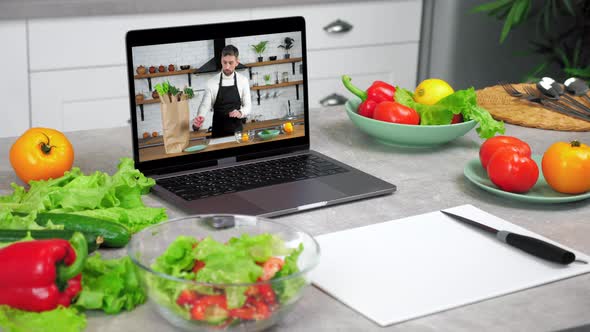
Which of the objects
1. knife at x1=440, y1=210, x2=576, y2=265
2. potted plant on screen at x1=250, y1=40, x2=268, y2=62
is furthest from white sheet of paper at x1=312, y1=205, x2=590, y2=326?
potted plant on screen at x1=250, y1=40, x2=268, y2=62

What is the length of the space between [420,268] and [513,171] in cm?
35

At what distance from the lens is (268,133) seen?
1564 mm

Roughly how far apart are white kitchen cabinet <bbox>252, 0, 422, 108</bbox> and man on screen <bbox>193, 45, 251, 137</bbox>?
156 centimetres

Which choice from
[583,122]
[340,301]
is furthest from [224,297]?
[583,122]

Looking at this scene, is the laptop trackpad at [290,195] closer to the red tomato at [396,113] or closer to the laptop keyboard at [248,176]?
the laptop keyboard at [248,176]

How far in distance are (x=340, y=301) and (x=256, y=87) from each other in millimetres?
598

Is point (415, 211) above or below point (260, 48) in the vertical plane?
below

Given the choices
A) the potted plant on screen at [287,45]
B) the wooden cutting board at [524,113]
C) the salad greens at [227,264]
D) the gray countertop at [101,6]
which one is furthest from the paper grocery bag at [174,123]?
the gray countertop at [101,6]

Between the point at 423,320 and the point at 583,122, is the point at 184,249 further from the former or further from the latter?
the point at 583,122

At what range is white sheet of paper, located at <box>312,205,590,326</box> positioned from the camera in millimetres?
1036

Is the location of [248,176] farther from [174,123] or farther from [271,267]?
[271,267]

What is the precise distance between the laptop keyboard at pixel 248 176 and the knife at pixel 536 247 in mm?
381

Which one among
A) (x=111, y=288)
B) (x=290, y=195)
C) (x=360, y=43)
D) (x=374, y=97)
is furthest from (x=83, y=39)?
(x=111, y=288)

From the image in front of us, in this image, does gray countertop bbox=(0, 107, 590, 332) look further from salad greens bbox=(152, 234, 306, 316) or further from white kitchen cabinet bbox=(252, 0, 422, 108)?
white kitchen cabinet bbox=(252, 0, 422, 108)
